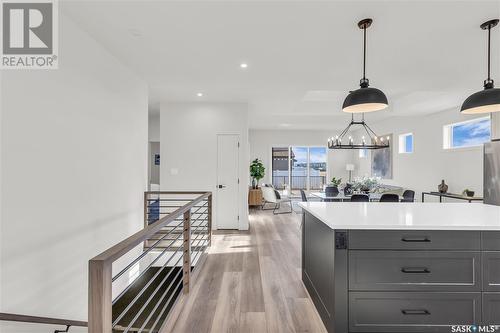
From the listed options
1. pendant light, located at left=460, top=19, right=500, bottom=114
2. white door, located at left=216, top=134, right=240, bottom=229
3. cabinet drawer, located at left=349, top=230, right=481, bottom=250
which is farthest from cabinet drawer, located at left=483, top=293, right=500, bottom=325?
white door, located at left=216, top=134, right=240, bottom=229

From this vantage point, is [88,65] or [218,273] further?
[218,273]

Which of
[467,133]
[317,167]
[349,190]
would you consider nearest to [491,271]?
[349,190]

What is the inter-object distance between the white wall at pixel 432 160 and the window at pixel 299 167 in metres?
2.80

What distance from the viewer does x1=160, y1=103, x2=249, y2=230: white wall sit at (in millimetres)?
5227

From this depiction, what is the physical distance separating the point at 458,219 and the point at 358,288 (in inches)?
38.1

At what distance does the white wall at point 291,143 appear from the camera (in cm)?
995

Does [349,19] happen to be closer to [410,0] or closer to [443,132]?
[410,0]

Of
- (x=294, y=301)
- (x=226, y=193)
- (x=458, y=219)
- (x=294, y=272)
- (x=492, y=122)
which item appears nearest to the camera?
(x=458, y=219)

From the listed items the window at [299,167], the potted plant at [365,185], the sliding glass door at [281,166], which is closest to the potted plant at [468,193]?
the potted plant at [365,185]

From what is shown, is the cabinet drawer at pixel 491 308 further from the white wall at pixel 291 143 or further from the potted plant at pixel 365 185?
the white wall at pixel 291 143

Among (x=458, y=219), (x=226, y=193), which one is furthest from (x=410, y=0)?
(x=226, y=193)

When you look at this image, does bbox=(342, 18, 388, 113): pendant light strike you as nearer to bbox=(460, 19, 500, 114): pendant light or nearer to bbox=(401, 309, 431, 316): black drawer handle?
bbox=(460, 19, 500, 114): pendant light

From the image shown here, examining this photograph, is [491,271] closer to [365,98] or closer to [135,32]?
[365,98]

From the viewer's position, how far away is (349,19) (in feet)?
7.42
